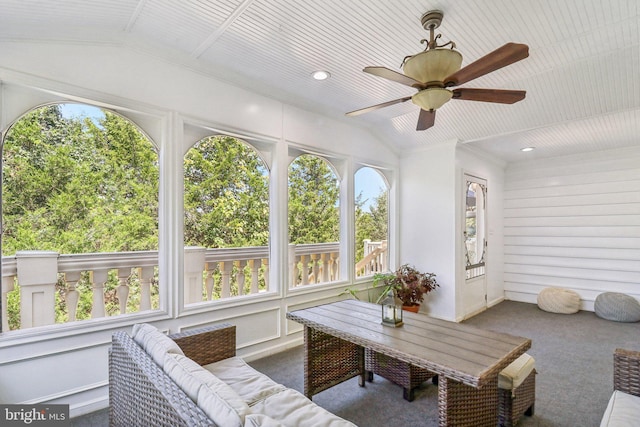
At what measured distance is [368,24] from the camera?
7.49 ft

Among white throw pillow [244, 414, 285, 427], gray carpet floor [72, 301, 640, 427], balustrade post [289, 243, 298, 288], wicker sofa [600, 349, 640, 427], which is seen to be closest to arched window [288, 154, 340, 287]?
balustrade post [289, 243, 298, 288]

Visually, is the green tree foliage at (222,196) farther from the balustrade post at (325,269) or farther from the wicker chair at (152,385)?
the wicker chair at (152,385)

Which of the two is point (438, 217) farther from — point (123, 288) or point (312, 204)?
point (123, 288)

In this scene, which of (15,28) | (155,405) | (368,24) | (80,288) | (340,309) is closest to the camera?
(155,405)

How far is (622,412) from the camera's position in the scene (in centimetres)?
155

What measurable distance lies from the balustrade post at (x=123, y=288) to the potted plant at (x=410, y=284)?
9.67 ft

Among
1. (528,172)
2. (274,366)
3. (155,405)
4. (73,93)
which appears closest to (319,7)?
(73,93)

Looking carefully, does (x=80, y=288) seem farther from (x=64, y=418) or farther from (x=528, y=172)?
(x=528, y=172)

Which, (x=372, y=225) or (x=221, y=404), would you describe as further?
(x=372, y=225)

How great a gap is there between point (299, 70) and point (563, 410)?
3.54 meters

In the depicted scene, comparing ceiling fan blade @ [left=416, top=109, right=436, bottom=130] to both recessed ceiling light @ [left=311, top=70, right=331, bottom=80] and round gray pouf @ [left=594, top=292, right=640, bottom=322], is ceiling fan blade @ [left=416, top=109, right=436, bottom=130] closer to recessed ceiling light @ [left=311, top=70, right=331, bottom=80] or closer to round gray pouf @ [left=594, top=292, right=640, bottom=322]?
recessed ceiling light @ [left=311, top=70, right=331, bottom=80]

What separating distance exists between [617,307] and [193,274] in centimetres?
589

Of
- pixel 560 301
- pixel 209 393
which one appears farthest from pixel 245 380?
pixel 560 301

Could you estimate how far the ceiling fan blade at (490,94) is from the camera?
7.12 ft
